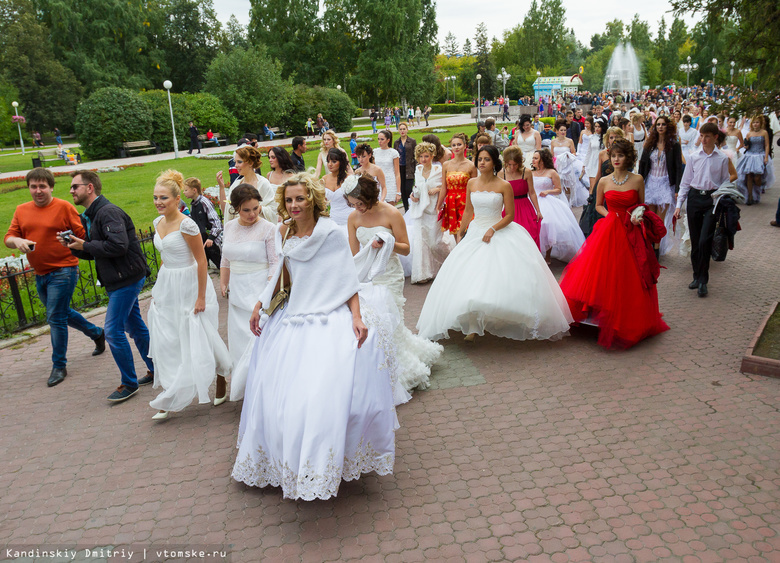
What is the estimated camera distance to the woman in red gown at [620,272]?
671 cm

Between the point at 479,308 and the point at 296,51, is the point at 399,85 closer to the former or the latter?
the point at 296,51

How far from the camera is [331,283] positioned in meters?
4.37

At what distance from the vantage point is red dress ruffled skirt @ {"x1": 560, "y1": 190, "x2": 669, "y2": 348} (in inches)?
263

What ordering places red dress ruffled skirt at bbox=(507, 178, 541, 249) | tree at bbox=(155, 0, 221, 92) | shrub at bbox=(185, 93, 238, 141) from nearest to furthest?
red dress ruffled skirt at bbox=(507, 178, 541, 249), shrub at bbox=(185, 93, 238, 141), tree at bbox=(155, 0, 221, 92)

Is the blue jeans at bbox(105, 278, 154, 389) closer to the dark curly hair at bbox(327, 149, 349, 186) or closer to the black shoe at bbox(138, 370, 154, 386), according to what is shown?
the black shoe at bbox(138, 370, 154, 386)

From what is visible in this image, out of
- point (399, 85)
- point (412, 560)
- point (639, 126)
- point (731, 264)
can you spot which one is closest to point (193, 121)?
point (399, 85)

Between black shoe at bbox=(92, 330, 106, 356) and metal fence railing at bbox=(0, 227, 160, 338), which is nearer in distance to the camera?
black shoe at bbox=(92, 330, 106, 356)

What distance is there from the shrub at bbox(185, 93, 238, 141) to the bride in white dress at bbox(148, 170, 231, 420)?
1390 inches

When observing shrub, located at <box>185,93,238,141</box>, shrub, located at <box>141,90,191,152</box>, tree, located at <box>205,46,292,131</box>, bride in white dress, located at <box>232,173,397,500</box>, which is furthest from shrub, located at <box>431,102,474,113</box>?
bride in white dress, located at <box>232,173,397,500</box>

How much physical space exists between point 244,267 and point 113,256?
1328 mm

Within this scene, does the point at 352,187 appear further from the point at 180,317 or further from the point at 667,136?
the point at 667,136

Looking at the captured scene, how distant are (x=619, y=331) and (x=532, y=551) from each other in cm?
354

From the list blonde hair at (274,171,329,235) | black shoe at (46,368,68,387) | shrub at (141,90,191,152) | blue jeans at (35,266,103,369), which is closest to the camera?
blonde hair at (274,171,329,235)

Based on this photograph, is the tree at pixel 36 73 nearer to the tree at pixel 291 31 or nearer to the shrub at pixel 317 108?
the tree at pixel 291 31
